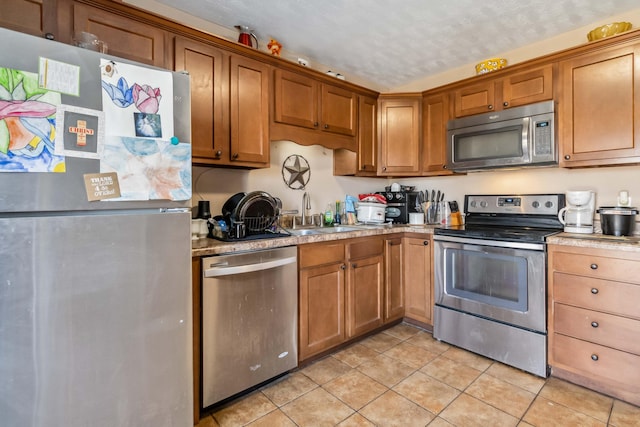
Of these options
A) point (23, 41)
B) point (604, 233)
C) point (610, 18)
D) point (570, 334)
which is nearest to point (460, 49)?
point (610, 18)

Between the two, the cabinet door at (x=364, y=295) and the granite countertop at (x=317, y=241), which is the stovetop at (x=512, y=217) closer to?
the granite countertop at (x=317, y=241)

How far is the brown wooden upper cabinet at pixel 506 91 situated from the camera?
2.40 meters

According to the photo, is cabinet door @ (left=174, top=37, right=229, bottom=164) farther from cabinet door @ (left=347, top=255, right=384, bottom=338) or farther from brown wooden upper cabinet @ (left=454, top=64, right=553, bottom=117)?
brown wooden upper cabinet @ (left=454, top=64, right=553, bottom=117)

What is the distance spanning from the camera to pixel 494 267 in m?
2.33

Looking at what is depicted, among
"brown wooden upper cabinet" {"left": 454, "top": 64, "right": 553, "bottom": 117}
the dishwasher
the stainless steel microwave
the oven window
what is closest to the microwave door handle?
the stainless steel microwave

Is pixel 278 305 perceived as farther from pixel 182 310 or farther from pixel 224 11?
pixel 224 11

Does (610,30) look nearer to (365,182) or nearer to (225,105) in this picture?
(365,182)

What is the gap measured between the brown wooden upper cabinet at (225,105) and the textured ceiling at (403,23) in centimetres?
42

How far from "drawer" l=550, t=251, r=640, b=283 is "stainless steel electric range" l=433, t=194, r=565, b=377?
0.31ft

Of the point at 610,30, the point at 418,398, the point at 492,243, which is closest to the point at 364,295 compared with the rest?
the point at 418,398

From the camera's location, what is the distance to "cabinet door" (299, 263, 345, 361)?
7.10 feet

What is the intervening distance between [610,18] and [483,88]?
0.93 m

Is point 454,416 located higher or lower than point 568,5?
lower

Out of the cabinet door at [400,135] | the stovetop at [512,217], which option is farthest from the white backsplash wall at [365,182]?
the cabinet door at [400,135]
